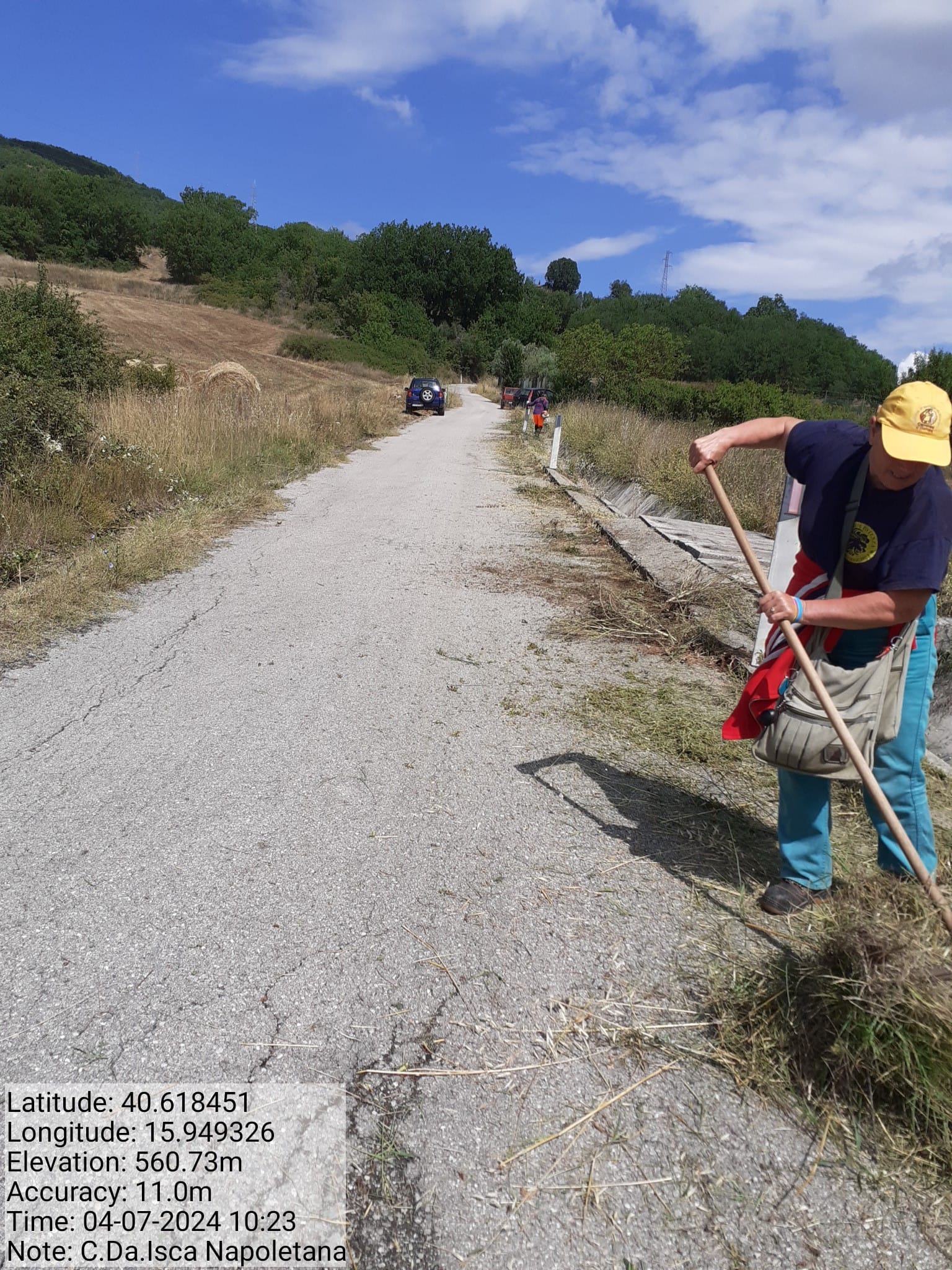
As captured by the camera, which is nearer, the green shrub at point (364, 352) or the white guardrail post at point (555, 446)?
the white guardrail post at point (555, 446)

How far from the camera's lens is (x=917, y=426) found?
251 cm

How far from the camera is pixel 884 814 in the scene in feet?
8.22

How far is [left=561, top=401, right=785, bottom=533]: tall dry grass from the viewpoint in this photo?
1155 centimetres

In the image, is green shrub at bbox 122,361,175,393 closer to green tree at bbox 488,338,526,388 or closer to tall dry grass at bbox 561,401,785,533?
tall dry grass at bbox 561,401,785,533

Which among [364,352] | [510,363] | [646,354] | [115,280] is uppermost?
[115,280]

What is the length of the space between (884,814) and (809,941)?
44 cm

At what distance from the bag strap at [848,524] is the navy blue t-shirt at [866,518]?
1 cm

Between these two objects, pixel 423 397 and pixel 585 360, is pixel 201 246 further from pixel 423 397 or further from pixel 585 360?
pixel 585 360

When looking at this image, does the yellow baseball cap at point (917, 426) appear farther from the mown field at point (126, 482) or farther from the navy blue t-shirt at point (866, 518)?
the mown field at point (126, 482)

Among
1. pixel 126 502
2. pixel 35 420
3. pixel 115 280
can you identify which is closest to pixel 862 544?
pixel 35 420

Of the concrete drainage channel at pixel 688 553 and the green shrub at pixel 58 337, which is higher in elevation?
the green shrub at pixel 58 337

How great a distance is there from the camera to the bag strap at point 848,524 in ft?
8.94

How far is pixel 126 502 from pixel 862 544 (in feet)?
27.9

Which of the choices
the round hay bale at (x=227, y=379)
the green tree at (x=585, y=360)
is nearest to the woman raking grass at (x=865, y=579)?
the round hay bale at (x=227, y=379)
